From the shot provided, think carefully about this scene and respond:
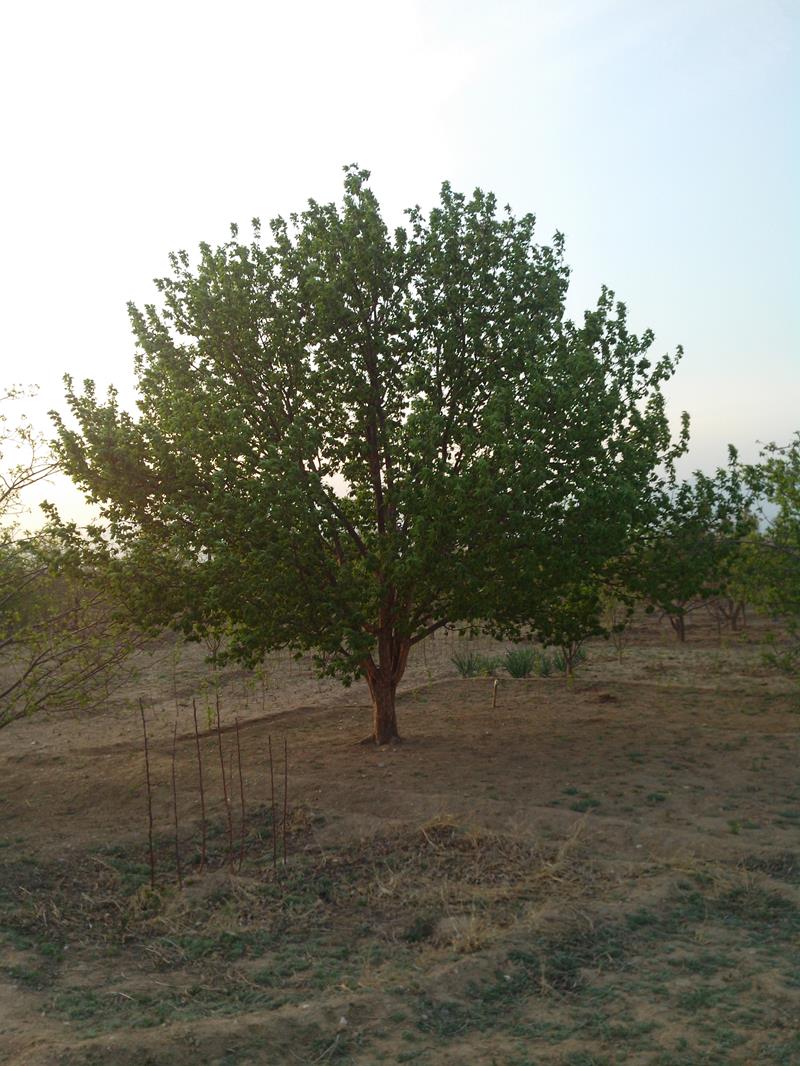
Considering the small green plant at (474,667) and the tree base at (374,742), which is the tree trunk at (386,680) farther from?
the small green plant at (474,667)

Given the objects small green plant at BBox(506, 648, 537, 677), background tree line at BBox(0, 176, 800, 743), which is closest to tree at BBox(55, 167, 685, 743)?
background tree line at BBox(0, 176, 800, 743)

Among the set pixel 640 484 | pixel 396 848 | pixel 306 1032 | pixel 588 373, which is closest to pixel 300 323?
pixel 588 373

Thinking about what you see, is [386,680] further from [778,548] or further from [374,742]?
[778,548]

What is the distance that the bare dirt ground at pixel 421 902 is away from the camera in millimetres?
4910

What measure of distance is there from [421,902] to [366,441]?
5750mm

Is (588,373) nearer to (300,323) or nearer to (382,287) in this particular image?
(382,287)

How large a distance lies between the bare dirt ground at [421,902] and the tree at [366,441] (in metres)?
1.96

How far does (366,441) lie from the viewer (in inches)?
435

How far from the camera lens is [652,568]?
1105cm

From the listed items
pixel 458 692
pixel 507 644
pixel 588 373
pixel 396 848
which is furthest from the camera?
pixel 507 644

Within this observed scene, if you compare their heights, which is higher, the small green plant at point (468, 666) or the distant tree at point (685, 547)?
the distant tree at point (685, 547)

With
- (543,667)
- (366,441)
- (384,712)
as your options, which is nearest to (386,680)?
(384,712)

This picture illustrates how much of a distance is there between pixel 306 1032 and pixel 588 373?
7640mm

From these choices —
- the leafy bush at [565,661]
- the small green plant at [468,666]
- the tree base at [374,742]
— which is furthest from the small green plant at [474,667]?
the tree base at [374,742]
